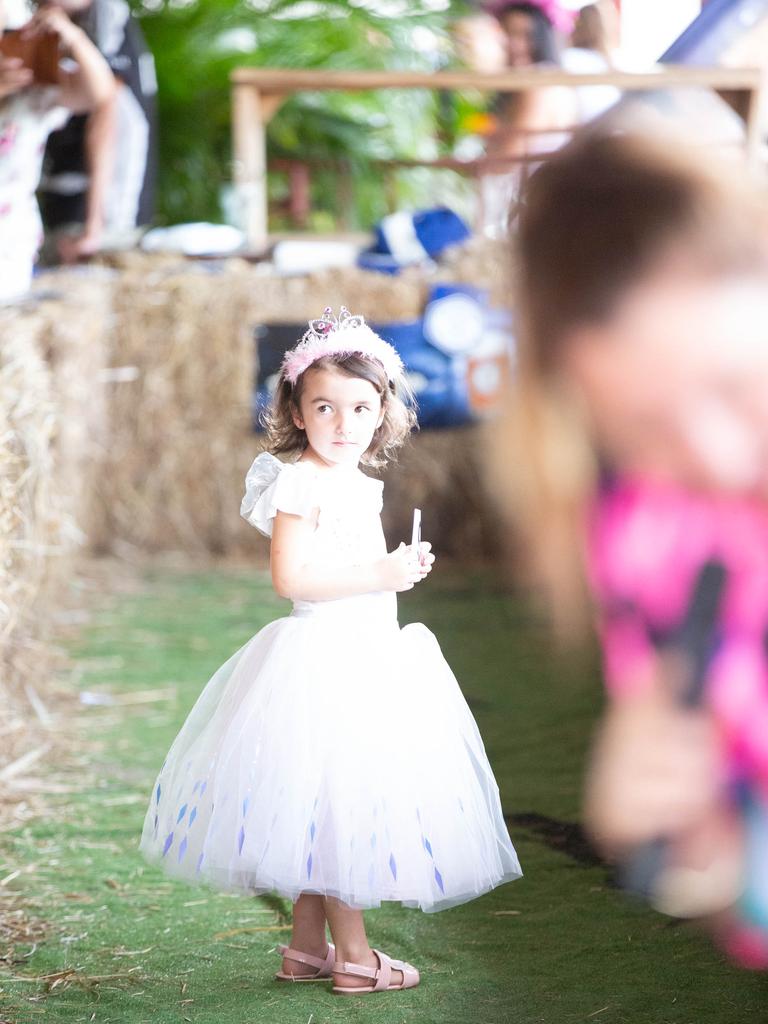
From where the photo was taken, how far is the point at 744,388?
0.64 metres

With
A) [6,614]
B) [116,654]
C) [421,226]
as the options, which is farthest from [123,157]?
[6,614]

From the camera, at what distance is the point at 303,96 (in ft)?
20.4

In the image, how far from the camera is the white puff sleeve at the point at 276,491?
1369mm

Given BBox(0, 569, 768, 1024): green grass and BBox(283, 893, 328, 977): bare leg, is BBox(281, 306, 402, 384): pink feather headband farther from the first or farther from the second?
BBox(283, 893, 328, 977): bare leg

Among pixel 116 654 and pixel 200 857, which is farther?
pixel 116 654

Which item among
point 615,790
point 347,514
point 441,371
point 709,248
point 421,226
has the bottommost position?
point 615,790

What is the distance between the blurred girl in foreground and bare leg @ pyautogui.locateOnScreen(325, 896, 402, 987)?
1.74 ft

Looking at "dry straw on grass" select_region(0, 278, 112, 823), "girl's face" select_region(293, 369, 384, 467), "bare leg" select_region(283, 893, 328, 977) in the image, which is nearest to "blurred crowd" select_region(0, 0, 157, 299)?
"dry straw on grass" select_region(0, 278, 112, 823)

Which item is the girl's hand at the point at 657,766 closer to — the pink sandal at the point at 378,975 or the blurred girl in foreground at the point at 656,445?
the blurred girl in foreground at the point at 656,445

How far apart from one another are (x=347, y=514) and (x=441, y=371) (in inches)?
95.6

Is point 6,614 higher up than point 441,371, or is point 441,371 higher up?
point 441,371

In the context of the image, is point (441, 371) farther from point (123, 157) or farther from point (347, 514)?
point (347, 514)

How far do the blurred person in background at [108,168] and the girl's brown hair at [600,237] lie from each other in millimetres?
3359

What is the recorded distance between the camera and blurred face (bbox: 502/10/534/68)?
4.61 meters
